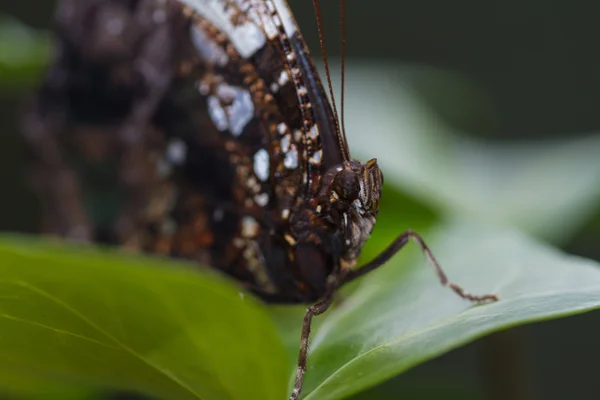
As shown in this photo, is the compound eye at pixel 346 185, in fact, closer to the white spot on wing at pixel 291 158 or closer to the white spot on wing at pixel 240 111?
the white spot on wing at pixel 291 158

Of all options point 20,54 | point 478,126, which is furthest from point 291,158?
point 478,126

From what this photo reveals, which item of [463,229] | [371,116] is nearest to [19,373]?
[463,229]

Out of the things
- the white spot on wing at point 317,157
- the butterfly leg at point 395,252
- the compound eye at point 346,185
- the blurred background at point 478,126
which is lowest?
the blurred background at point 478,126

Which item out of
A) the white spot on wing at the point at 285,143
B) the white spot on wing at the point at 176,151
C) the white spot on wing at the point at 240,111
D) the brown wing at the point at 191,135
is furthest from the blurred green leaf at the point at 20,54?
the white spot on wing at the point at 285,143

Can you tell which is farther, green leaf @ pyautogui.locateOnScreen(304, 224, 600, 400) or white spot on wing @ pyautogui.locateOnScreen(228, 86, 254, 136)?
white spot on wing @ pyautogui.locateOnScreen(228, 86, 254, 136)

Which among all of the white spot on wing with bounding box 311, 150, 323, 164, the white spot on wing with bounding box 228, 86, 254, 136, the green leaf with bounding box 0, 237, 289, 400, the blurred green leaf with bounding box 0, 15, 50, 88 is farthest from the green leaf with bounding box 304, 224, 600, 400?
the blurred green leaf with bounding box 0, 15, 50, 88

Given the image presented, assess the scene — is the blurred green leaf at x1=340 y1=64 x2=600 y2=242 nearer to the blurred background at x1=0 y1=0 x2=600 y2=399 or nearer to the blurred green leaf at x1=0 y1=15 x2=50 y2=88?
the blurred background at x1=0 y1=0 x2=600 y2=399

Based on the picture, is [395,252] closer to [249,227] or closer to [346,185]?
[346,185]
